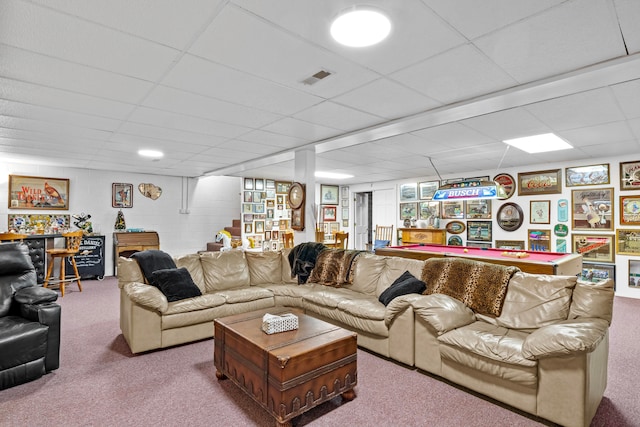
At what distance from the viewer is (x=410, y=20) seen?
1958mm

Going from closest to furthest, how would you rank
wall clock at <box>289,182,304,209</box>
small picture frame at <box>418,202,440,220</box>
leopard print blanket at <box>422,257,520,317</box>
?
leopard print blanket at <box>422,257,520,317</box>
wall clock at <box>289,182,304,209</box>
small picture frame at <box>418,202,440,220</box>

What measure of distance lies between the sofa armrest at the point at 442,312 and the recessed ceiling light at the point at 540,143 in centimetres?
296

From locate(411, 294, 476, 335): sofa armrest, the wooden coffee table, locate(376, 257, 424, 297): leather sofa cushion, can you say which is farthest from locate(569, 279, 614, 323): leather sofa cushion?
the wooden coffee table

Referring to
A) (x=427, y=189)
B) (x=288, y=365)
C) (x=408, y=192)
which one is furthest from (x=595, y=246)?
(x=288, y=365)

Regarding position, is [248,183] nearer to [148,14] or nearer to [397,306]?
[397,306]

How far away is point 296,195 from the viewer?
529 centimetres

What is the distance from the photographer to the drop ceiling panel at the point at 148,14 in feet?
5.91

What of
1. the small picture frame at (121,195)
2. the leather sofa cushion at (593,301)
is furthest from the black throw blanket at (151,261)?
the small picture frame at (121,195)

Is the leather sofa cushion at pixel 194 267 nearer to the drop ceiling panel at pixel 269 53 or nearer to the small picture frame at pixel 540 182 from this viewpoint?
the drop ceiling panel at pixel 269 53

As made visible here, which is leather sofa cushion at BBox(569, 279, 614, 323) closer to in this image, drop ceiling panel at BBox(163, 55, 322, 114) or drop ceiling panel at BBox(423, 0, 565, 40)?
drop ceiling panel at BBox(423, 0, 565, 40)

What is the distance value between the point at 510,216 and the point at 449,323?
5510mm

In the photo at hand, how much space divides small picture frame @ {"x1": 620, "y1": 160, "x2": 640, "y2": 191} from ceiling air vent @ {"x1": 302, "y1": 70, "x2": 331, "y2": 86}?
20.1ft

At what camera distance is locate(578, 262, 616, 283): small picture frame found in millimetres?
6044

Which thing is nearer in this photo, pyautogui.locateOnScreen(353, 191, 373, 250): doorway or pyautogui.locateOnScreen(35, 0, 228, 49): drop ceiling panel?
pyautogui.locateOnScreen(35, 0, 228, 49): drop ceiling panel
